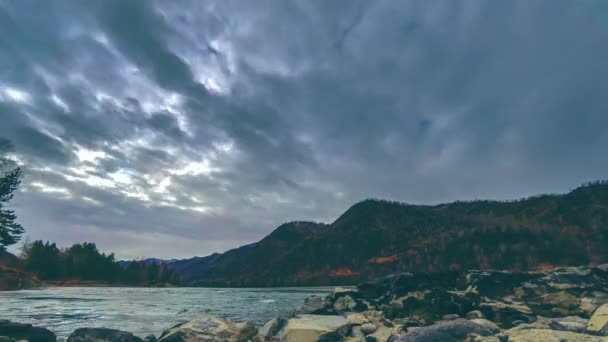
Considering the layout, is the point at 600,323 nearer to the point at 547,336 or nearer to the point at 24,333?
the point at 547,336

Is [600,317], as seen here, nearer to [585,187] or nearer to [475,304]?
[475,304]

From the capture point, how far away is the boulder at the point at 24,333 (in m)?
13.4

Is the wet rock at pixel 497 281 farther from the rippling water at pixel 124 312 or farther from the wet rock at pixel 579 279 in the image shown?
the rippling water at pixel 124 312

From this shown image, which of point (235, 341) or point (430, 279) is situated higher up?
point (430, 279)

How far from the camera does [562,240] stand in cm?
13988

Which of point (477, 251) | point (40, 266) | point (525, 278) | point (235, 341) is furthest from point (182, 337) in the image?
point (477, 251)

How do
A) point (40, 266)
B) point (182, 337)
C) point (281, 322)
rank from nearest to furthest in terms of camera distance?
point (182, 337), point (281, 322), point (40, 266)

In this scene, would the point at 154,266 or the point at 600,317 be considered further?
the point at 154,266

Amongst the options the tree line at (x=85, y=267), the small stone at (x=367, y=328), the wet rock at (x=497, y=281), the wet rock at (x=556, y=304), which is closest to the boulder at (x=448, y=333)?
the small stone at (x=367, y=328)

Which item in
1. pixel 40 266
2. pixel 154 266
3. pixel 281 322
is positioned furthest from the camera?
pixel 154 266

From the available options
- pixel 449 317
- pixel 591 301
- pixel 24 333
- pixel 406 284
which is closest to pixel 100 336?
pixel 24 333

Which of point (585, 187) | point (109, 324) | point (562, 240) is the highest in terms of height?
point (585, 187)

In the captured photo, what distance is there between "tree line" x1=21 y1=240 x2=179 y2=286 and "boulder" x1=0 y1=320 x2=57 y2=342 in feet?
502

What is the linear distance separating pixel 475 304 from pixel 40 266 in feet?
549
